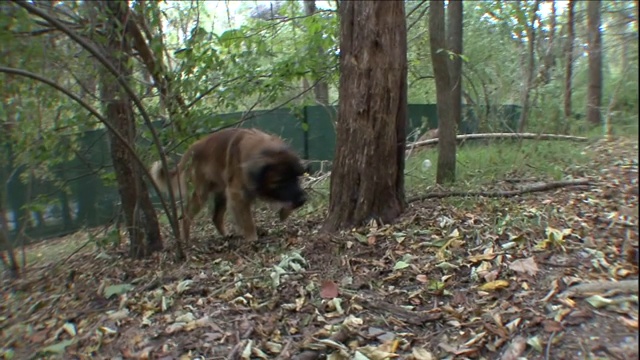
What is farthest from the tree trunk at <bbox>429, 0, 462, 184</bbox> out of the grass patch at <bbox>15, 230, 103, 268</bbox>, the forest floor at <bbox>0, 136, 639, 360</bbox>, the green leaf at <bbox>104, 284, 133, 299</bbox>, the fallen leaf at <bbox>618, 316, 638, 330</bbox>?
the grass patch at <bbox>15, 230, 103, 268</bbox>

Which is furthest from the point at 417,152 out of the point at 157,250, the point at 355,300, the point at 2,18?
the point at 2,18

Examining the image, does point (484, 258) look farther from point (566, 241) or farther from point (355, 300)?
point (355, 300)

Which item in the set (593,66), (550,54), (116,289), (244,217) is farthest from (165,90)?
(593,66)

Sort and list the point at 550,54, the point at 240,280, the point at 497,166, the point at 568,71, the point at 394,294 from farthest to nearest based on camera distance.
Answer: the point at 550,54
the point at 568,71
the point at 497,166
the point at 240,280
the point at 394,294

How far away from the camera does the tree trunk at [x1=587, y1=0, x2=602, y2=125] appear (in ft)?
34.5

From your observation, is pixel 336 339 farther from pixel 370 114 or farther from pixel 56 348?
pixel 370 114

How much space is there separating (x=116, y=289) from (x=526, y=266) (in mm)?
3979

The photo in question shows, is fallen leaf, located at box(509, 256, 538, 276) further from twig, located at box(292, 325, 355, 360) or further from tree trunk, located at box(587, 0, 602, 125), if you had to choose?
tree trunk, located at box(587, 0, 602, 125)

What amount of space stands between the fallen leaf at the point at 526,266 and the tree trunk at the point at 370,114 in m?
1.73

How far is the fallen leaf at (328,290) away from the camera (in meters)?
4.73

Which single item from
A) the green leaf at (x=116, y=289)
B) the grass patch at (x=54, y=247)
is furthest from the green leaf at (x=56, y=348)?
the grass patch at (x=54, y=247)

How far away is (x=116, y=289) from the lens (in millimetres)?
5621

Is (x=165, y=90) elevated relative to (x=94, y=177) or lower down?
elevated

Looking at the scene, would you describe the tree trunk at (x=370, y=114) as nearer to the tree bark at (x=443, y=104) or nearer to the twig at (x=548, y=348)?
the tree bark at (x=443, y=104)
